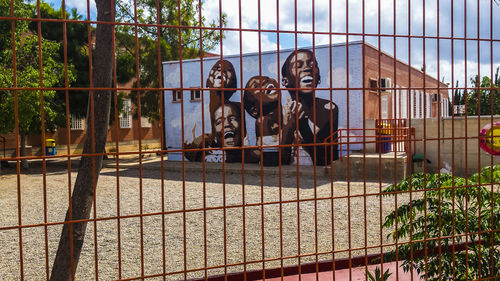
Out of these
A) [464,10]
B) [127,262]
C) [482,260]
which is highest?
[464,10]

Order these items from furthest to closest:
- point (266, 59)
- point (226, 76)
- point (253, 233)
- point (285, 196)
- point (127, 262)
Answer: point (226, 76), point (266, 59), point (285, 196), point (253, 233), point (127, 262)

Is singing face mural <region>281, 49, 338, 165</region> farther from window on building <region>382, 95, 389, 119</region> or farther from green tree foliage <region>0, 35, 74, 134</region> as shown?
green tree foliage <region>0, 35, 74, 134</region>

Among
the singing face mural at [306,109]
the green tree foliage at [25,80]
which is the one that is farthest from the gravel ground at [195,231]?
the singing face mural at [306,109]

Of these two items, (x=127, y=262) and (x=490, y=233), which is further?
(x=127, y=262)

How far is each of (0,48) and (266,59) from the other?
959cm

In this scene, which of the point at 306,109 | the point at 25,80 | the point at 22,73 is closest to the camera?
the point at 25,80

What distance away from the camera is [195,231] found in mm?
6914

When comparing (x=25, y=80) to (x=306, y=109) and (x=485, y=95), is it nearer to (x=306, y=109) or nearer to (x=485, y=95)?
(x=306, y=109)

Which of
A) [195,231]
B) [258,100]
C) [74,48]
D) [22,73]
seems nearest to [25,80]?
[22,73]

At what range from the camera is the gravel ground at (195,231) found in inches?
149

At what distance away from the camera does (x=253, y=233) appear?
666cm

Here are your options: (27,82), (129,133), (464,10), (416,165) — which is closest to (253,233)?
(464,10)

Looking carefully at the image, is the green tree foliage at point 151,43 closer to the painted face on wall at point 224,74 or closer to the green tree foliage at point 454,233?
the painted face on wall at point 224,74

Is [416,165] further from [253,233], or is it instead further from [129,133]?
[129,133]
